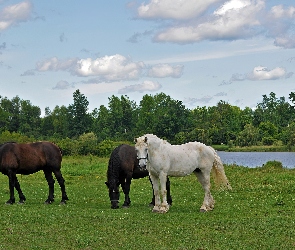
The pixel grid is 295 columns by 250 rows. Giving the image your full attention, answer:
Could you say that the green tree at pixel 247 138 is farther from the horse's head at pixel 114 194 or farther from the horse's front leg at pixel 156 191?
the horse's front leg at pixel 156 191

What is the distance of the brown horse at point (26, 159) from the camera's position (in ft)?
55.2

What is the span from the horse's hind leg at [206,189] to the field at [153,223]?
27 cm

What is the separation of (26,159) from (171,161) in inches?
202

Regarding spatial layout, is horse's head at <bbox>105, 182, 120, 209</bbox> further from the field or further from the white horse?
the white horse

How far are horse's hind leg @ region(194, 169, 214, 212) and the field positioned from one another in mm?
268

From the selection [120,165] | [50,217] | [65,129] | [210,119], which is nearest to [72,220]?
[50,217]

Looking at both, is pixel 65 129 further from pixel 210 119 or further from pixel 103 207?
pixel 103 207

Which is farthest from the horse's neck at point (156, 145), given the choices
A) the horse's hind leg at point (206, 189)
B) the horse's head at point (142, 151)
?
the horse's hind leg at point (206, 189)

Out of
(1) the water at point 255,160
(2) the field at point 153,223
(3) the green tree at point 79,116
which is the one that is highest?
(3) the green tree at point 79,116

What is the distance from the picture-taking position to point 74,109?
425 ft

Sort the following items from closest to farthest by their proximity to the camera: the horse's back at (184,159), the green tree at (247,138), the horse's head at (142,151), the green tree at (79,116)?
the horse's head at (142,151) < the horse's back at (184,159) < the green tree at (247,138) < the green tree at (79,116)

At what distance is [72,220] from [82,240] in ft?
7.87

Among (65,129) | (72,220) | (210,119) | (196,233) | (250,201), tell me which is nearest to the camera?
(196,233)

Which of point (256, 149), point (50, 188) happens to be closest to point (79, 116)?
point (256, 149)
